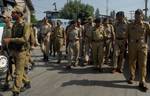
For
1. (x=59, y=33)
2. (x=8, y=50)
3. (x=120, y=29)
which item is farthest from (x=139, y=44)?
(x=59, y=33)

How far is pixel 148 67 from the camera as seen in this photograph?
48.7ft

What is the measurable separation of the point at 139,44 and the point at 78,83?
2025 millimetres

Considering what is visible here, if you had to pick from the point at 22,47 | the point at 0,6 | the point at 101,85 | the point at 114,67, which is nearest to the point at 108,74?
the point at 114,67

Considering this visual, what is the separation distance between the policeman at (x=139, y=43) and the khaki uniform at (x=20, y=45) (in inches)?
118

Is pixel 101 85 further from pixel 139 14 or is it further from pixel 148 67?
pixel 148 67

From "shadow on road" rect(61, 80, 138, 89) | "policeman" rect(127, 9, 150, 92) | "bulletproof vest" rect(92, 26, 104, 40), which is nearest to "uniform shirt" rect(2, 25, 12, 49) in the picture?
"shadow on road" rect(61, 80, 138, 89)

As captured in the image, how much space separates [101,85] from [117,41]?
294 cm

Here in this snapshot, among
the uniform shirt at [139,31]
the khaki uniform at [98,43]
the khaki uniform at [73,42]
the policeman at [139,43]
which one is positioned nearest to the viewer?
the policeman at [139,43]

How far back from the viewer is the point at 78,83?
41.1 feet

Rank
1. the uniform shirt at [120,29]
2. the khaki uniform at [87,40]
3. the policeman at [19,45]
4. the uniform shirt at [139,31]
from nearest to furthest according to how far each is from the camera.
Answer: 1. the policeman at [19,45]
2. the uniform shirt at [139,31]
3. the uniform shirt at [120,29]
4. the khaki uniform at [87,40]

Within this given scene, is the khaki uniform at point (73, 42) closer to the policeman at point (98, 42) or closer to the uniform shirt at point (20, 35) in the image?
the policeman at point (98, 42)

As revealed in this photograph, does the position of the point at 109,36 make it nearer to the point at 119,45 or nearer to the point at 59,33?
the point at 119,45

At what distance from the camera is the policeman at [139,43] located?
11703 mm

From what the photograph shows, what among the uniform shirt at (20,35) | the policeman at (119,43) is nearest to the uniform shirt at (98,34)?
the policeman at (119,43)
